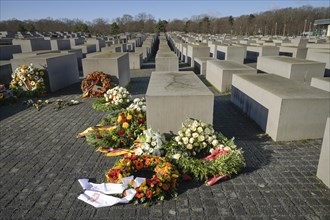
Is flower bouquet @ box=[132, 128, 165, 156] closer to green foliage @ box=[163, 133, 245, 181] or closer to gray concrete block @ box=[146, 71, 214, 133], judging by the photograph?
green foliage @ box=[163, 133, 245, 181]

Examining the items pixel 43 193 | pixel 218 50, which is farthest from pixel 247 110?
pixel 218 50

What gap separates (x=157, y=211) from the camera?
3.99 metres

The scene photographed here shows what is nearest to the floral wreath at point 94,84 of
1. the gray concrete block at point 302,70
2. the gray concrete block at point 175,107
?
the gray concrete block at point 175,107

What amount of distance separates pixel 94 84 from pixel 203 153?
7148mm

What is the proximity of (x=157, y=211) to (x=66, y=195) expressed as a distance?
1.65m

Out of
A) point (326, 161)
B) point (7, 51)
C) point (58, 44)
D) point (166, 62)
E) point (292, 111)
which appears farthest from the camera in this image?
point (58, 44)

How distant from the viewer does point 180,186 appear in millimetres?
4613

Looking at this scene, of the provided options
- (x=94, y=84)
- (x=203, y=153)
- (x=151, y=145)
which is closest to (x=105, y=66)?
(x=94, y=84)

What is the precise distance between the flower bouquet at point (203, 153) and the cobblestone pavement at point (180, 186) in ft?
0.74

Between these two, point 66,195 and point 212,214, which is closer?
point 212,214

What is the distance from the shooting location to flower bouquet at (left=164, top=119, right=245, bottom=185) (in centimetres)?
480

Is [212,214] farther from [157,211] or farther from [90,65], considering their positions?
[90,65]

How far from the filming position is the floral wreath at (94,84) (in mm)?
11227

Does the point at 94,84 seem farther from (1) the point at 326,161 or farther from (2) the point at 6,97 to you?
(1) the point at 326,161
